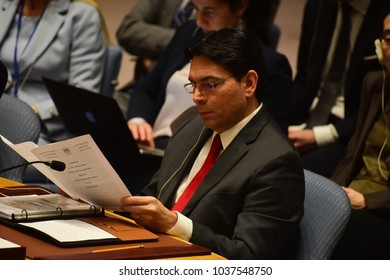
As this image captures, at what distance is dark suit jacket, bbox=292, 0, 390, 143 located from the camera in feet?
12.7

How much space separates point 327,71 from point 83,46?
1.19 metres

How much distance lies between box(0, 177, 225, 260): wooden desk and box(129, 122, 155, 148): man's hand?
162 cm

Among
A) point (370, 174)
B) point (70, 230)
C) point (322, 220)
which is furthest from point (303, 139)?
point (70, 230)

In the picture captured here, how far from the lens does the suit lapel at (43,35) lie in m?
4.18

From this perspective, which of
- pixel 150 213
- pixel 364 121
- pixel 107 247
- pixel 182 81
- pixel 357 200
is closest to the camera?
pixel 107 247

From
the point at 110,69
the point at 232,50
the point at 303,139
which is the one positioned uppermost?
the point at 232,50

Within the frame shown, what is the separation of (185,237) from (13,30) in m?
2.19

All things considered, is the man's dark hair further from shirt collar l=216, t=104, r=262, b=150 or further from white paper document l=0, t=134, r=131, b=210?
white paper document l=0, t=134, r=131, b=210

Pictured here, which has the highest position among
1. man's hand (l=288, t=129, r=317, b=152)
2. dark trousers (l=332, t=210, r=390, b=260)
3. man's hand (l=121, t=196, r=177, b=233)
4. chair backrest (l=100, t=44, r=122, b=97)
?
man's hand (l=121, t=196, r=177, b=233)

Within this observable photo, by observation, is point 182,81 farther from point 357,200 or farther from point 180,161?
point 180,161

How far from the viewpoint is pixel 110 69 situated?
14.6ft

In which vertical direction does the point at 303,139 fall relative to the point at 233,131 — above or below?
below

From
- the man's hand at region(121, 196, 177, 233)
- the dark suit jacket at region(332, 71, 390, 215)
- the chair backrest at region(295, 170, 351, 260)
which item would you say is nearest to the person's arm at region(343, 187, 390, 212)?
the dark suit jacket at region(332, 71, 390, 215)
